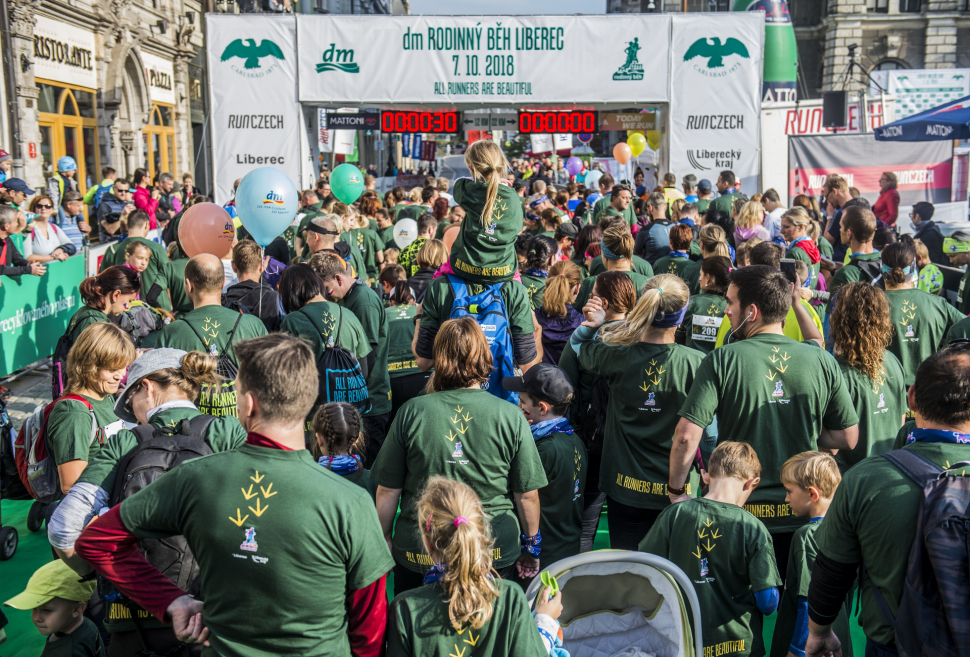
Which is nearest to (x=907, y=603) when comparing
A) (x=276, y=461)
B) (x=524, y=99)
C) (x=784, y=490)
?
(x=784, y=490)

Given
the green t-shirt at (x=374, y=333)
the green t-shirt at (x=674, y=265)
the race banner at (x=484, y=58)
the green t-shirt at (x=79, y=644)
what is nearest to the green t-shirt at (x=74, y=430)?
the green t-shirt at (x=79, y=644)

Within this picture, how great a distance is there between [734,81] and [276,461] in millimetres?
14496

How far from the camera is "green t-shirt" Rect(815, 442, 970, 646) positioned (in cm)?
233

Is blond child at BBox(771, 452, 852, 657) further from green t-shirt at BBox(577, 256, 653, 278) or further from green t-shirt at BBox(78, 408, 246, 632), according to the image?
green t-shirt at BBox(577, 256, 653, 278)

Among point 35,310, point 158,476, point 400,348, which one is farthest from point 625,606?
point 35,310

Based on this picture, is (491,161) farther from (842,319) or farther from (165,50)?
(165,50)

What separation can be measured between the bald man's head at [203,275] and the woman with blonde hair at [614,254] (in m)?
2.43

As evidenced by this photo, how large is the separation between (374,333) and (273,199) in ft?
8.19

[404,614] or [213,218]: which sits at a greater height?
[213,218]

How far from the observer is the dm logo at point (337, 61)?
1465 centimetres

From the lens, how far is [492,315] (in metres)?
4.48

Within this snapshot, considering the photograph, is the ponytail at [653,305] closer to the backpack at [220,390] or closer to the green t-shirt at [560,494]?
the green t-shirt at [560,494]

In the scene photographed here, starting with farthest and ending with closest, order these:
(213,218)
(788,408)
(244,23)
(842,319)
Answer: (244,23)
(213,218)
(842,319)
(788,408)

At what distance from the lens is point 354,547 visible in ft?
7.04
